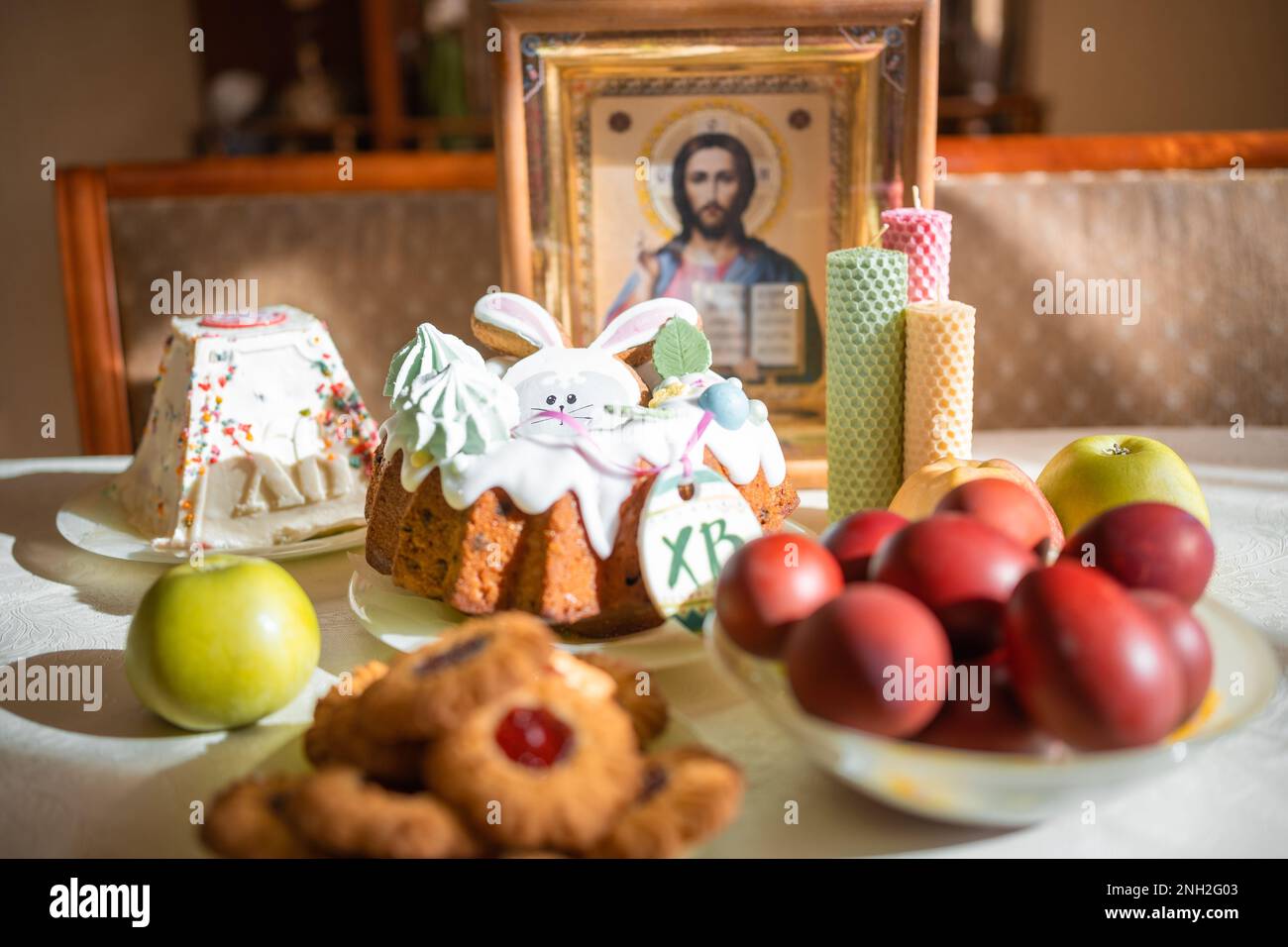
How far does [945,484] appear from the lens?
0.91 m

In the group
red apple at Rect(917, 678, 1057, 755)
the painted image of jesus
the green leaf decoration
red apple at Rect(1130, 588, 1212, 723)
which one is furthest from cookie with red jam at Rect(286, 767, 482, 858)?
the painted image of jesus

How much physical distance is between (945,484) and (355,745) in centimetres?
49

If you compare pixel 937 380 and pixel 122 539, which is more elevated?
pixel 937 380

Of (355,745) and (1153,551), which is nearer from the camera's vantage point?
(355,745)

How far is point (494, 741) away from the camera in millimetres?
608

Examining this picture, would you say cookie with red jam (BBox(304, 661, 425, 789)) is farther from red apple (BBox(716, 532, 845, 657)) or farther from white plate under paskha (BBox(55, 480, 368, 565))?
white plate under paskha (BBox(55, 480, 368, 565))

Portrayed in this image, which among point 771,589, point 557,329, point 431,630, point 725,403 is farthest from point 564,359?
point 771,589

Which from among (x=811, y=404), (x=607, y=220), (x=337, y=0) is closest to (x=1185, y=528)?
(x=811, y=404)

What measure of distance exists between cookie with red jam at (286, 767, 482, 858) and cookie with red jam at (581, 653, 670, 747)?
0.14 m

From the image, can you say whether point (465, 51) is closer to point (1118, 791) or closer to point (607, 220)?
point (607, 220)

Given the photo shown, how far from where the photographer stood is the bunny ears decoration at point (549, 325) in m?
1.04

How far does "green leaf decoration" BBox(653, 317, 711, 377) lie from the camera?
99cm

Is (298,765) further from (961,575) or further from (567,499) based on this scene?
(961,575)
